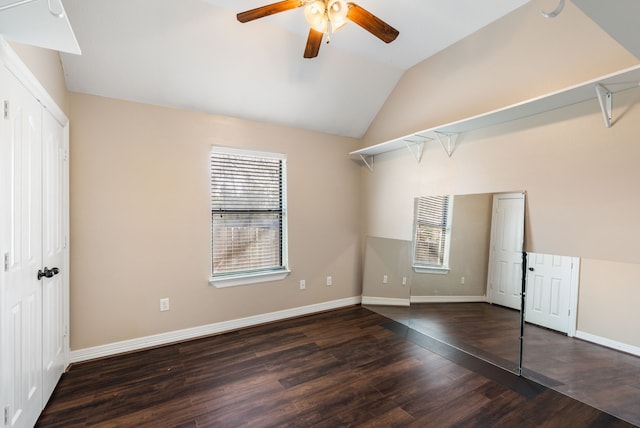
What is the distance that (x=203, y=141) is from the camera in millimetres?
3209

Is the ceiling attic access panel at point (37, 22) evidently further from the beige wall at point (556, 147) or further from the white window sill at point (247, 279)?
the beige wall at point (556, 147)

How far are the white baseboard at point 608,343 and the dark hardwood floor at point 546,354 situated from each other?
33 millimetres

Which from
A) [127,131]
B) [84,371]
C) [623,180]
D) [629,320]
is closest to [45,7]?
[127,131]

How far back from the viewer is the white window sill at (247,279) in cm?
328

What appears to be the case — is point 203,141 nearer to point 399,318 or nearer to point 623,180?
point 399,318

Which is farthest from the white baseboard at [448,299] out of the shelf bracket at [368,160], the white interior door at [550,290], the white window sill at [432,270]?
the shelf bracket at [368,160]

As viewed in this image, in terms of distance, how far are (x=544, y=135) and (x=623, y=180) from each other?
0.62 m

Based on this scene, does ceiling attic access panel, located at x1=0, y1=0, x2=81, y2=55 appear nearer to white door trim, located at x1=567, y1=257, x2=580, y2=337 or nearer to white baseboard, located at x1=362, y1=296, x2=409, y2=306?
white door trim, located at x1=567, y1=257, x2=580, y2=337

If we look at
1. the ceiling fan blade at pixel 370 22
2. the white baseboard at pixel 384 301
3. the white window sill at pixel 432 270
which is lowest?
the white baseboard at pixel 384 301

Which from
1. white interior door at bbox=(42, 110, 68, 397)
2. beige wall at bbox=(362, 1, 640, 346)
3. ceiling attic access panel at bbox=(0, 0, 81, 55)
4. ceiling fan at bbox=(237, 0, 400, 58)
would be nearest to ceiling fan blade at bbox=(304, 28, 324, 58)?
ceiling fan at bbox=(237, 0, 400, 58)

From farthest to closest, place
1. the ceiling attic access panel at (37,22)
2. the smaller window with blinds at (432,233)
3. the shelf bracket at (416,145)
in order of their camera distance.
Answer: the shelf bracket at (416,145) < the smaller window with blinds at (432,233) < the ceiling attic access panel at (37,22)

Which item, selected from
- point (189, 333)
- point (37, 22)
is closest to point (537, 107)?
point (37, 22)

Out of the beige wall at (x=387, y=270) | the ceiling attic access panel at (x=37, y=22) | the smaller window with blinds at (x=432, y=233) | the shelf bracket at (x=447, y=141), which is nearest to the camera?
the ceiling attic access panel at (x=37, y=22)

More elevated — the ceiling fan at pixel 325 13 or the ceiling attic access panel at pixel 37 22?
the ceiling fan at pixel 325 13
